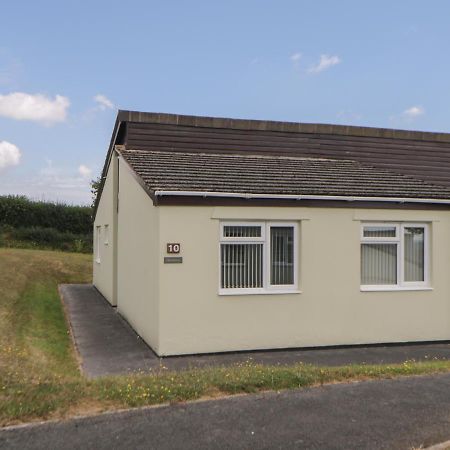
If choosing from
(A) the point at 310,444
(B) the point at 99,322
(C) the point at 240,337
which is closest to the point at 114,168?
(B) the point at 99,322

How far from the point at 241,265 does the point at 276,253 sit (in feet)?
2.38

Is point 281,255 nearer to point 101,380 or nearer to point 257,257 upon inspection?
point 257,257

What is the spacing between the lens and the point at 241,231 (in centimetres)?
944

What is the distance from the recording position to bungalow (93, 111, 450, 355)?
354 inches

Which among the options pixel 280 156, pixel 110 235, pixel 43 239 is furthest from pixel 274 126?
pixel 43 239

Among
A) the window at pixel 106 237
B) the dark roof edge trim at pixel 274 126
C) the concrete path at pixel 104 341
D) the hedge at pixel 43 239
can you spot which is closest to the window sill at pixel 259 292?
the concrete path at pixel 104 341

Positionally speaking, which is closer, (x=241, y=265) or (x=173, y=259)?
(x=173, y=259)

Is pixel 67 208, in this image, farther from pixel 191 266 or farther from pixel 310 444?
pixel 310 444

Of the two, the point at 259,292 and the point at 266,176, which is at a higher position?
the point at 266,176

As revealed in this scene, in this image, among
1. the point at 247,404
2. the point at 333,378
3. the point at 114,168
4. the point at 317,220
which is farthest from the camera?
the point at 114,168

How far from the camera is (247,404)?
5801mm

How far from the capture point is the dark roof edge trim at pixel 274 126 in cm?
1223

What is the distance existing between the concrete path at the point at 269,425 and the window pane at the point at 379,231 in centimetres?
438

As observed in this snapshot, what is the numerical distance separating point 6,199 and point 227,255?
25.0 m
